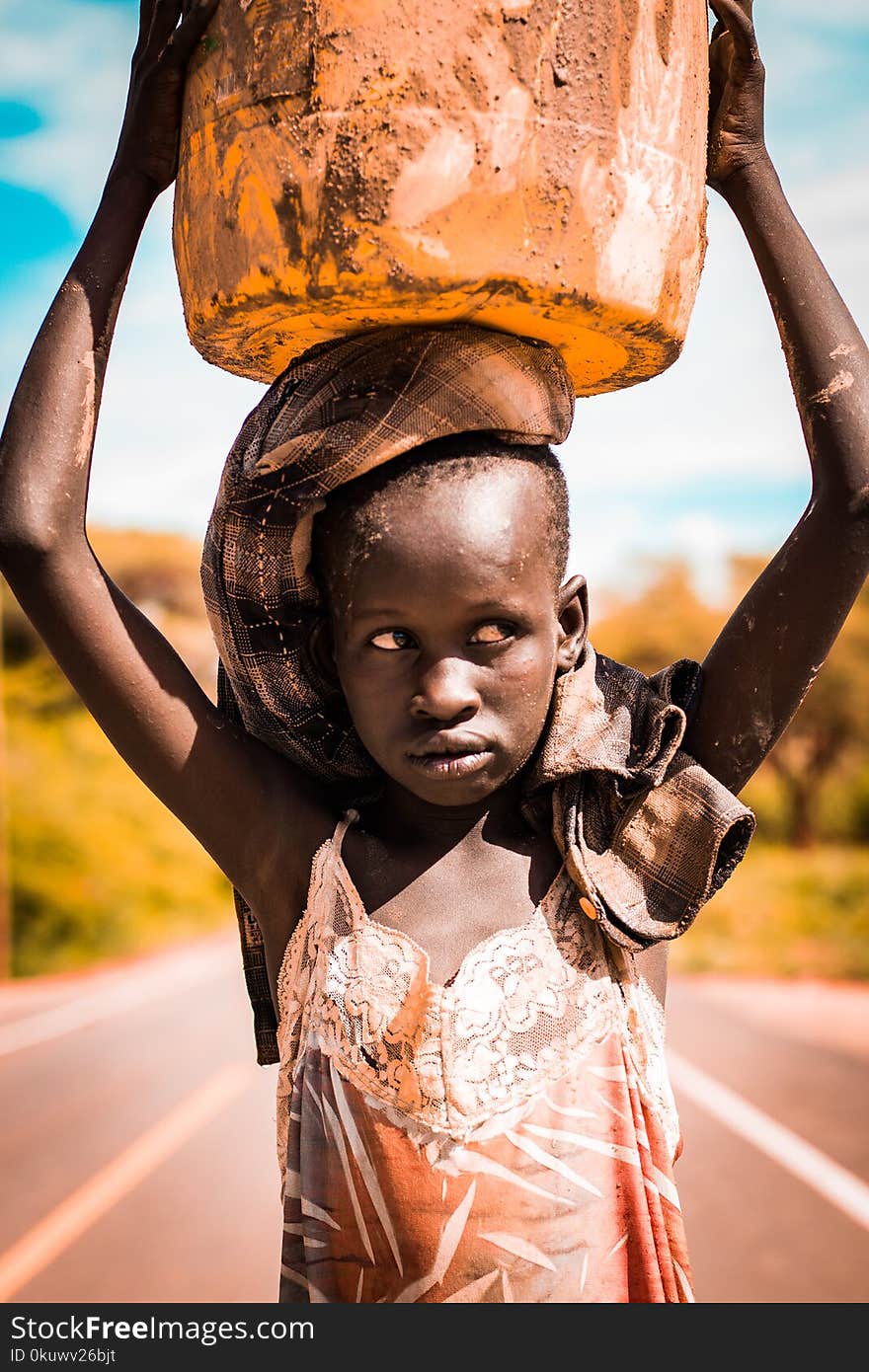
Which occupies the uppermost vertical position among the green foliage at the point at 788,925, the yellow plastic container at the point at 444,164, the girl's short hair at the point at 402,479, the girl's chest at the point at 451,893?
the yellow plastic container at the point at 444,164

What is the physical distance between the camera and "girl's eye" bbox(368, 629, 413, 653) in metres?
1.68

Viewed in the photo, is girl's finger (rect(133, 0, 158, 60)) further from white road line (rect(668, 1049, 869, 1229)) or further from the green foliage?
the green foliage

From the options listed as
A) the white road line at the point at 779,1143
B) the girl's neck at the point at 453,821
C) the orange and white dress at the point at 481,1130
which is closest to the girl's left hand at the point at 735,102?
the girl's neck at the point at 453,821

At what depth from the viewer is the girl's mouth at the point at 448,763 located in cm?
166

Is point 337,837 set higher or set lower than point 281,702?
lower

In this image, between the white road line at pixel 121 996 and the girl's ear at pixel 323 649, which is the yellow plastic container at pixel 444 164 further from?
the white road line at pixel 121 996

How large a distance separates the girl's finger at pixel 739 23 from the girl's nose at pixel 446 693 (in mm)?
867

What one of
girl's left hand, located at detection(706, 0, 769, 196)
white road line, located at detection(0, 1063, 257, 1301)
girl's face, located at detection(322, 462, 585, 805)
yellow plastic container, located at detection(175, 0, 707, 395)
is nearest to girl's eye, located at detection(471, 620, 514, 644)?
girl's face, located at detection(322, 462, 585, 805)

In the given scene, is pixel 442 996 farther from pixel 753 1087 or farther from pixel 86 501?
pixel 753 1087

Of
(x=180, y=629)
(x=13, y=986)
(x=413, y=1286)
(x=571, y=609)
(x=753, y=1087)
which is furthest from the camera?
(x=180, y=629)

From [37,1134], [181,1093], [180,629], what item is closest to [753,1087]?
[181,1093]

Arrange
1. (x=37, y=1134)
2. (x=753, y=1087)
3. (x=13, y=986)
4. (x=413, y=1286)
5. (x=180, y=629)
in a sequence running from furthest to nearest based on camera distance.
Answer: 1. (x=180, y=629)
2. (x=13, y=986)
3. (x=753, y=1087)
4. (x=37, y=1134)
5. (x=413, y=1286)

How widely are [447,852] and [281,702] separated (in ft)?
0.97

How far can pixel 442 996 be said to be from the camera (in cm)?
171
